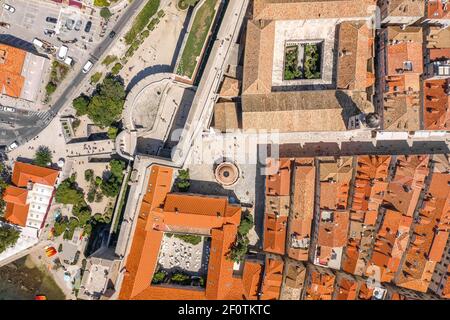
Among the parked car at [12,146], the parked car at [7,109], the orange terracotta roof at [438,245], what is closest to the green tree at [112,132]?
→ the parked car at [12,146]

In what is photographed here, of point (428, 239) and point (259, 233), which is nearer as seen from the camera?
point (428, 239)

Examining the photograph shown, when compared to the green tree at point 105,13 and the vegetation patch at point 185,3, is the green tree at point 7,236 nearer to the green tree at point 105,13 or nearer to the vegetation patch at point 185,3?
the green tree at point 105,13

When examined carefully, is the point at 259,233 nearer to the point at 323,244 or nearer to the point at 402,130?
the point at 323,244

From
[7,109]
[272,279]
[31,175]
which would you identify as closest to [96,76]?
[7,109]

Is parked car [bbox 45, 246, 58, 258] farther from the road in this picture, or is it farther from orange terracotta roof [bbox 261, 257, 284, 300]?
orange terracotta roof [bbox 261, 257, 284, 300]

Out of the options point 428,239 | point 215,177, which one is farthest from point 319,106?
→ point 428,239

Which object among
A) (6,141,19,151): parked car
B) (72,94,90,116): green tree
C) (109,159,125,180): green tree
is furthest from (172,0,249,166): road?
(6,141,19,151): parked car

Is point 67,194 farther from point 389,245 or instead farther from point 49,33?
point 389,245
